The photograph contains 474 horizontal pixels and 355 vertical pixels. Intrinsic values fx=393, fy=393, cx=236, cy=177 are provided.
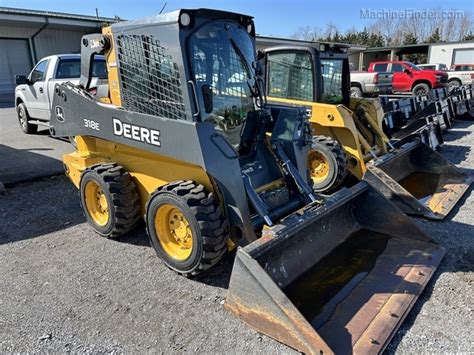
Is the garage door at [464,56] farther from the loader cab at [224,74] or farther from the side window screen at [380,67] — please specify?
the loader cab at [224,74]

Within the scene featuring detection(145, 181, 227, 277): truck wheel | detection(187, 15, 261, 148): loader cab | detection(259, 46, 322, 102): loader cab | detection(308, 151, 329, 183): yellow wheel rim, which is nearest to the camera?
detection(145, 181, 227, 277): truck wheel

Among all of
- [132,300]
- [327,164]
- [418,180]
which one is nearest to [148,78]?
[132,300]

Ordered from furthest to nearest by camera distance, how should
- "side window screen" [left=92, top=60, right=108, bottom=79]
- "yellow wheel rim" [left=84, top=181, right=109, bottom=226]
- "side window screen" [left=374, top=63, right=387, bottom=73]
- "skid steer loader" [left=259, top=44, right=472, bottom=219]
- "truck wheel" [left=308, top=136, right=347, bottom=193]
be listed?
"side window screen" [left=374, top=63, right=387, bottom=73], "side window screen" [left=92, top=60, right=108, bottom=79], "truck wheel" [left=308, top=136, right=347, bottom=193], "skid steer loader" [left=259, top=44, right=472, bottom=219], "yellow wheel rim" [left=84, top=181, right=109, bottom=226]

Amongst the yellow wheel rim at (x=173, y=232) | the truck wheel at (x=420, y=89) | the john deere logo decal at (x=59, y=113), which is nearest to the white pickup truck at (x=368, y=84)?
the truck wheel at (x=420, y=89)

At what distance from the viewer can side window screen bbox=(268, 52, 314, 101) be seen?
6215 mm

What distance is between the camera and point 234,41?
3.74m

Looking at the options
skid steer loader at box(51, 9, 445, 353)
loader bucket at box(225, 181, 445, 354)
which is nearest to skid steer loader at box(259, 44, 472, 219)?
loader bucket at box(225, 181, 445, 354)

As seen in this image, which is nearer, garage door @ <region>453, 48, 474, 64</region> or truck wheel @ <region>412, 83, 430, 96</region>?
truck wheel @ <region>412, 83, 430, 96</region>

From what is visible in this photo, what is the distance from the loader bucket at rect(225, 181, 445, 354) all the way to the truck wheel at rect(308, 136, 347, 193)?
1.62 metres

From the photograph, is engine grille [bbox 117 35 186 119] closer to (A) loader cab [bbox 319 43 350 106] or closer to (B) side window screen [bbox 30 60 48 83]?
(A) loader cab [bbox 319 43 350 106]

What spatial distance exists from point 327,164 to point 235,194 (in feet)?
9.28

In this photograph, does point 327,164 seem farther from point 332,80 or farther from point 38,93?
point 38,93

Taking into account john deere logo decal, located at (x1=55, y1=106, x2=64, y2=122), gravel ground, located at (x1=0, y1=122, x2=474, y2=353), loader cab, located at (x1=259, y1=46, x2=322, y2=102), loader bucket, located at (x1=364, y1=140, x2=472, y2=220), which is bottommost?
gravel ground, located at (x1=0, y1=122, x2=474, y2=353)

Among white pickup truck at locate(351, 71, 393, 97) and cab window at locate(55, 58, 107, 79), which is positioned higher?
cab window at locate(55, 58, 107, 79)
